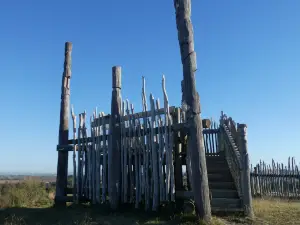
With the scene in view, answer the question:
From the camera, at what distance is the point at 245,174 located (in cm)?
781

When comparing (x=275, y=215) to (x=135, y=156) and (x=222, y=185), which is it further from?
(x=135, y=156)

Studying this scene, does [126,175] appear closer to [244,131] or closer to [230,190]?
[230,190]

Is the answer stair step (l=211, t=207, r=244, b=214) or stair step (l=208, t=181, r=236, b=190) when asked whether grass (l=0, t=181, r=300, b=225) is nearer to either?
stair step (l=211, t=207, r=244, b=214)

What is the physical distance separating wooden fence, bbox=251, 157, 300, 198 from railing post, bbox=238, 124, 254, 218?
20.7 ft

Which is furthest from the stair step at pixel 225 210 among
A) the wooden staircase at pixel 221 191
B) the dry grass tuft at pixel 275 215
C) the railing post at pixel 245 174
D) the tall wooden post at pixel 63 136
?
the tall wooden post at pixel 63 136

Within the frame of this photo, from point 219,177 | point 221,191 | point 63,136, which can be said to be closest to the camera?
point 221,191

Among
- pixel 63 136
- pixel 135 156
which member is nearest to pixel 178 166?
pixel 135 156

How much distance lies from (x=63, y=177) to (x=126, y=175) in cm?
A: 297

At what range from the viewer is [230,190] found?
8.39 metres

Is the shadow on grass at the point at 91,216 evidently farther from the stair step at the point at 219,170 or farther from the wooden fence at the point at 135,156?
the stair step at the point at 219,170

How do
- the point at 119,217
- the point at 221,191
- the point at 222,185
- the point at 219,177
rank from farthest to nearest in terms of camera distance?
1. the point at 219,177
2. the point at 222,185
3. the point at 221,191
4. the point at 119,217

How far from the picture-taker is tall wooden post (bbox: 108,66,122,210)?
8.96 meters

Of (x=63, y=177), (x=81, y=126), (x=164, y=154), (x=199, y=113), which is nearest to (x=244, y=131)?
(x=199, y=113)

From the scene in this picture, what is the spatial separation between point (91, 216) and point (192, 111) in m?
3.67
